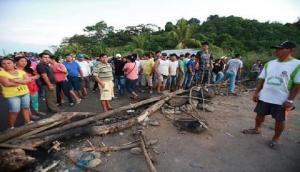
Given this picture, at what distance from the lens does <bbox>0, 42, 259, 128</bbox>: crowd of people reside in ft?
15.9

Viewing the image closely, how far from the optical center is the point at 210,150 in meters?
4.09

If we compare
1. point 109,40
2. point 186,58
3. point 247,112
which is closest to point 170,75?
point 186,58

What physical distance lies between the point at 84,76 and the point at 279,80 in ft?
24.6

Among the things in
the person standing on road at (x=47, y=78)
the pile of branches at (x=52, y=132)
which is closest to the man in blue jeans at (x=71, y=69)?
the person standing on road at (x=47, y=78)

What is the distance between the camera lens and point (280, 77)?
4.01 m

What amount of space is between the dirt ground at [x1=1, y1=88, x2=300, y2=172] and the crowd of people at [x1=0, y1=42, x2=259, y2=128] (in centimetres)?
165

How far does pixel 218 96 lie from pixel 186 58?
2.56m

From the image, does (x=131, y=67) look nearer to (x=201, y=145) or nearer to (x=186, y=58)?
(x=186, y=58)

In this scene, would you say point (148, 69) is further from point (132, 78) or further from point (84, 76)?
point (84, 76)

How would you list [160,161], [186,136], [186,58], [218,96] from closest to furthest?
[160,161] → [186,136] → [218,96] → [186,58]

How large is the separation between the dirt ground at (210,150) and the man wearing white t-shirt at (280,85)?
42cm

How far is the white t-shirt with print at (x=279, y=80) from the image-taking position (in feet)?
12.6

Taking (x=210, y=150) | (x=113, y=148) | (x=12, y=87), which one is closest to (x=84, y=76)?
(x=12, y=87)

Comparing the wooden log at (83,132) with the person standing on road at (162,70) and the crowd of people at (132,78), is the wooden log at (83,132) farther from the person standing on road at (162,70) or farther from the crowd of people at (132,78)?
the person standing on road at (162,70)
